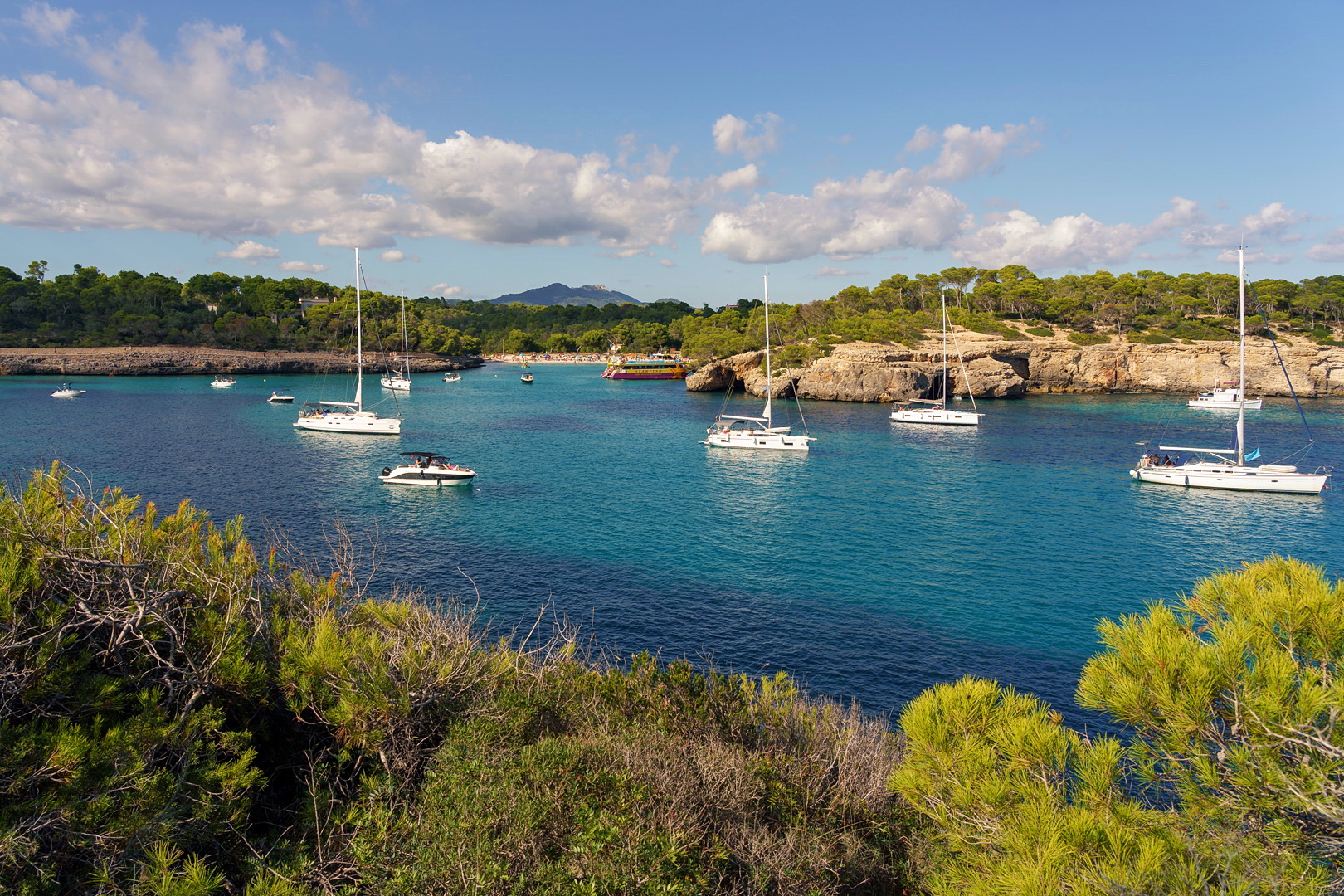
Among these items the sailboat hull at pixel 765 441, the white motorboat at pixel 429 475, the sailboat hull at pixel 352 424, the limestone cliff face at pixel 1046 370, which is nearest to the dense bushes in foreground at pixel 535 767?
the white motorboat at pixel 429 475

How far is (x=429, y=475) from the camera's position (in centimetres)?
4050

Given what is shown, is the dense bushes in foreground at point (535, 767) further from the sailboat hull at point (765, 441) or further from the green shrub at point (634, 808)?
the sailboat hull at point (765, 441)

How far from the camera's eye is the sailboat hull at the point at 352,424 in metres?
59.0

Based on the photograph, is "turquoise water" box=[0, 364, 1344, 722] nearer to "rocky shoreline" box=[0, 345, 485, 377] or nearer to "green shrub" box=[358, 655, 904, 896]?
"green shrub" box=[358, 655, 904, 896]

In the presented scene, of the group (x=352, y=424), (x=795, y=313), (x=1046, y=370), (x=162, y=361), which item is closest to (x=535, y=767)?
(x=352, y=424)

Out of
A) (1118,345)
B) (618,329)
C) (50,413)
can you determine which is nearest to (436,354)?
(618,329)

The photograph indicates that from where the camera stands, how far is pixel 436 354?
6048 inches

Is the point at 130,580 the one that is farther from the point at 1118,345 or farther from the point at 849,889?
the point at 1118,345

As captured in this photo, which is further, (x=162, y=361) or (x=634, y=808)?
(x=162, y=361)

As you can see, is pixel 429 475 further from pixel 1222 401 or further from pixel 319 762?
pixel 1222 401

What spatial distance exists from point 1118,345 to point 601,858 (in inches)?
4467

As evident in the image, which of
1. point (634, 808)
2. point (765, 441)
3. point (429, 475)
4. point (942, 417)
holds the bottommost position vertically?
point (634, 808)

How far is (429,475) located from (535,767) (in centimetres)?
3436

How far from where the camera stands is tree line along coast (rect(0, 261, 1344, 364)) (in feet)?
340
